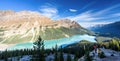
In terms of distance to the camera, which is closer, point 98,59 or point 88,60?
point 88,60

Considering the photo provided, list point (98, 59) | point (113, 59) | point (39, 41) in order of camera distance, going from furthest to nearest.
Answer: point (113, 59)
point (98, 59)
point (39, 41)

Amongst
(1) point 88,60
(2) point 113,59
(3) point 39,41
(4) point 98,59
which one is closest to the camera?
(3) point 39,41

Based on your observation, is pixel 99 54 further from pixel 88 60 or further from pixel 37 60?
pixel 37 60

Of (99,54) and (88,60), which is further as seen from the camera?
(99,54)

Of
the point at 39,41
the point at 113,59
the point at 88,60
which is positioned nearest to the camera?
the point at 39,41

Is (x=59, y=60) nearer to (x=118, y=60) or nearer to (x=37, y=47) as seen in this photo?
(x=118, y=60)

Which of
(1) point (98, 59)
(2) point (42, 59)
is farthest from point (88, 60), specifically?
(1) point (98, 59)

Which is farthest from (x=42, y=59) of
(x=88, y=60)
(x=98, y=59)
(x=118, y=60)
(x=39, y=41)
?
(x=118, y=60)

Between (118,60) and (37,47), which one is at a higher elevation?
(37,47)

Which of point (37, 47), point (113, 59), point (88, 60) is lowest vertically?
point (113, 59)
